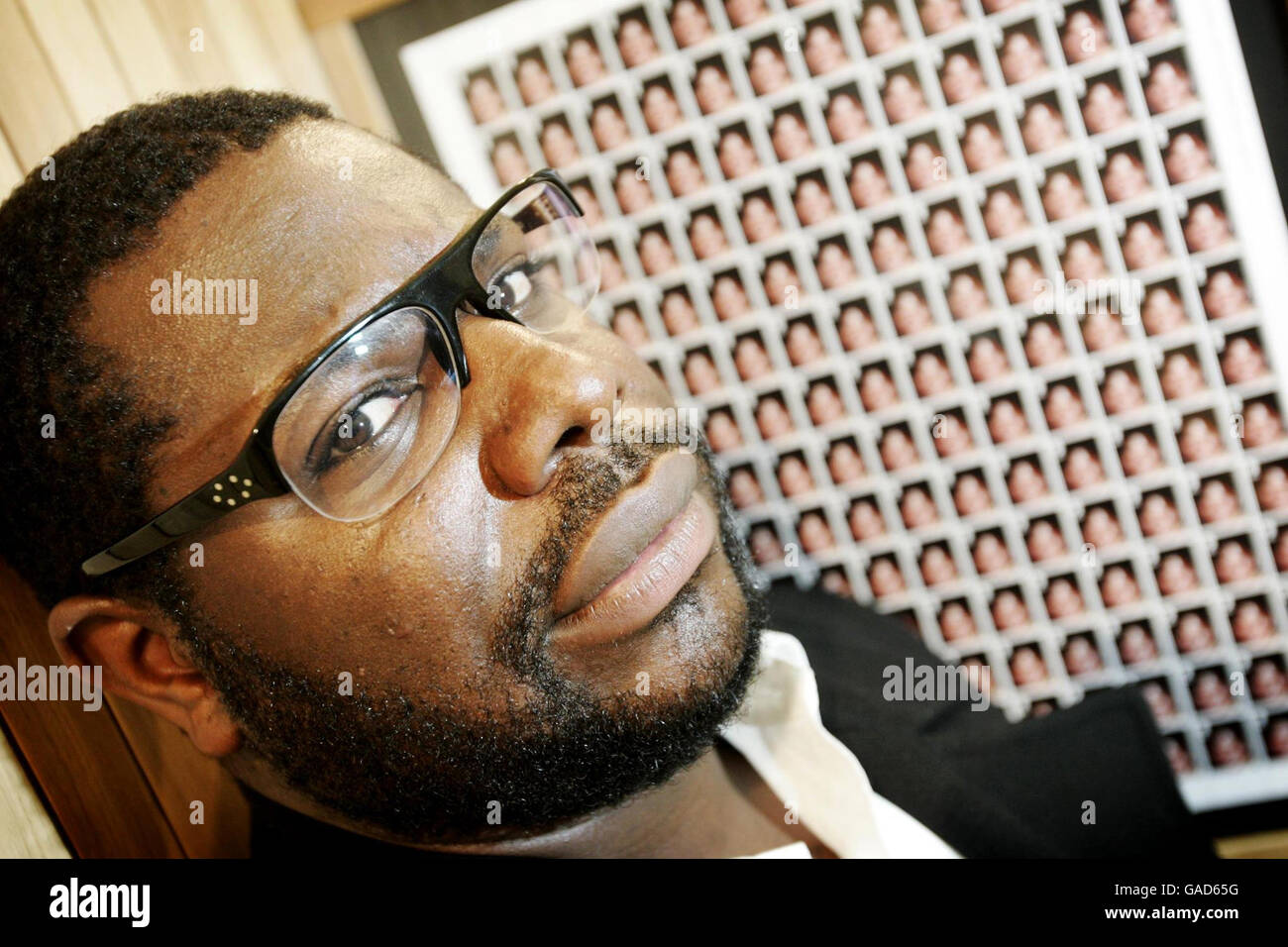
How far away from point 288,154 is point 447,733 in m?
0.59

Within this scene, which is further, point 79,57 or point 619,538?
point 79,57

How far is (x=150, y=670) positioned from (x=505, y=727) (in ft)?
1.31

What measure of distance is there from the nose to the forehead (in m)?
0.11

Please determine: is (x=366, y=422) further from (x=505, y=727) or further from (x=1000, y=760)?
(x=1000, y=760)

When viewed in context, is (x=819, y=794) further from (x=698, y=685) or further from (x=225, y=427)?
(x=225, y=427)

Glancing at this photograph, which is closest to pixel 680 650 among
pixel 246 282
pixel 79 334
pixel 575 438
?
pixel 575 438

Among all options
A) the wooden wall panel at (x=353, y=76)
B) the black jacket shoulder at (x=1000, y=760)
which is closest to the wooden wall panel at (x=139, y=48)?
the wooden wall panel at (x=353, y=76)

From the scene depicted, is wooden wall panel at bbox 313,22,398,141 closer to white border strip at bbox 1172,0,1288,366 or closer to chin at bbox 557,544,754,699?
chin at bbox 557,544,754,699

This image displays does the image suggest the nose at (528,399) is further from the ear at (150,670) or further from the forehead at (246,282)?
the ear at (150,670)

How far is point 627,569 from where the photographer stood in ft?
3.08

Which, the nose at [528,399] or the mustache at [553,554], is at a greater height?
the nose at [528,399]

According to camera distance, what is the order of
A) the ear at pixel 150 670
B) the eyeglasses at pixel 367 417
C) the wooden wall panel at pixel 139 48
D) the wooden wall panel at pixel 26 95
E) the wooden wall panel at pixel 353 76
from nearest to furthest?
the eyeglasses at pixel 367 417
the ear at pixel 150 670
the wooden wall panel at pixel 26 95
the wooden wall panel at pixel 139 48
the wooden wall panel at pixel 353 76

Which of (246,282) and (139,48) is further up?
(139,48)

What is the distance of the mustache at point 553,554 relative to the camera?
2.97 ft
